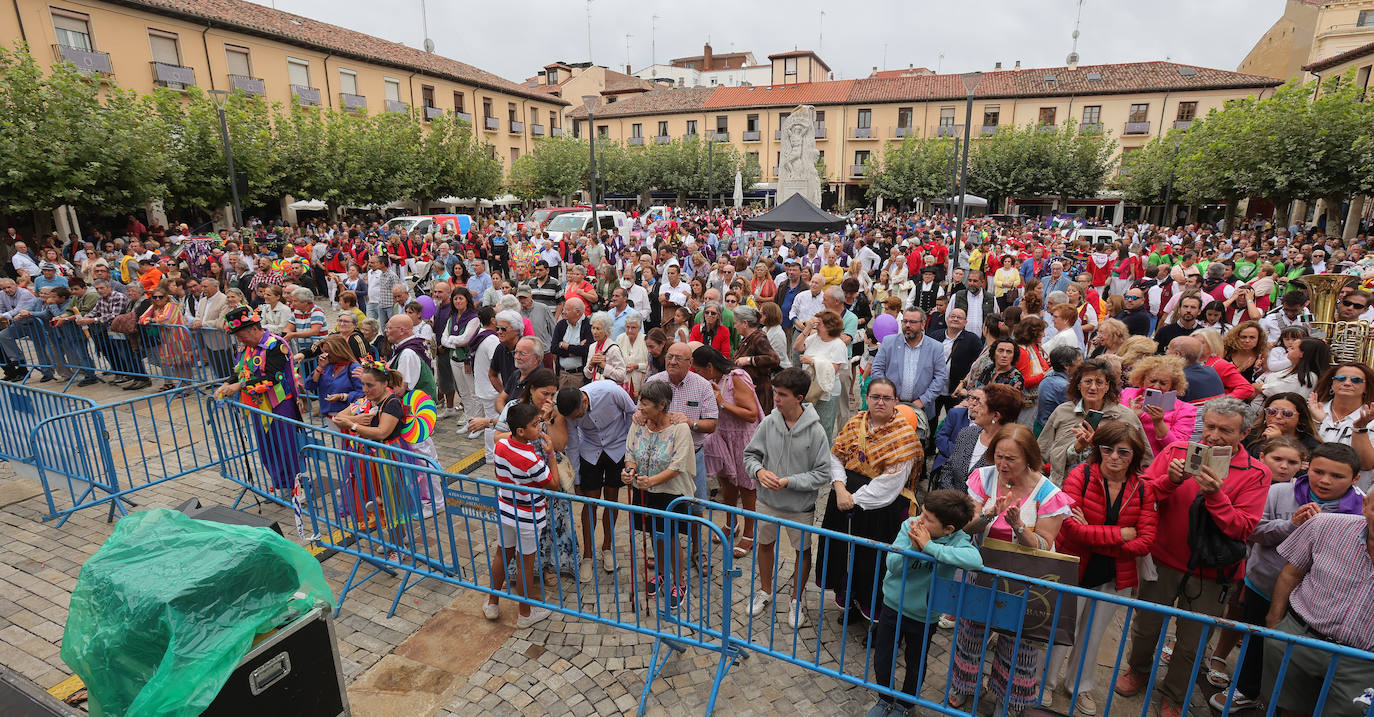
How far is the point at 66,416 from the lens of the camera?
5.13 metres

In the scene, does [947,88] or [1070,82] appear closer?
[1070,82]

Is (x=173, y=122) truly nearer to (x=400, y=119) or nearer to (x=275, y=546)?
(x=400, y=119)

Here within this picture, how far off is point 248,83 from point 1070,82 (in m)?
47.5

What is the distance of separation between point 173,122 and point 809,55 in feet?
160

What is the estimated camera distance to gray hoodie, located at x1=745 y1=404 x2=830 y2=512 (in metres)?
4.06

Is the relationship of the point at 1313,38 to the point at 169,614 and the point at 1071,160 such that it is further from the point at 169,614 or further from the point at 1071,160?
the point at 169,614

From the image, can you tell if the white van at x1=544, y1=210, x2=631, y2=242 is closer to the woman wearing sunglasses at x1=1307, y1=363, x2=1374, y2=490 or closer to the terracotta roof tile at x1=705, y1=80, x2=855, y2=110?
the woman wearing sunglasses at x1=1307, y1=363, x2=1374, y2=490

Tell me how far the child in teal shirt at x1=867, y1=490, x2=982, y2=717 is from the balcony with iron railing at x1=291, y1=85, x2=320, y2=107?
113 ft

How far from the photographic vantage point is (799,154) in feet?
67.9

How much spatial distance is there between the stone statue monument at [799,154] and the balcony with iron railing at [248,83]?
885 inches

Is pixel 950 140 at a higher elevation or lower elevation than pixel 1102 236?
higher

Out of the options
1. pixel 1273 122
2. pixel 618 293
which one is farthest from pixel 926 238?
pixel 618 293

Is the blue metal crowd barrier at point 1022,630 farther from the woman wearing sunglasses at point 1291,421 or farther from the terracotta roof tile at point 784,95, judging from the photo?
the terracotta roof tile at point 784,95

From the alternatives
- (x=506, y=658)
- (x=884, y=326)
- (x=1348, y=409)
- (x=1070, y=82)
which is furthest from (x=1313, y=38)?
(x=506, y=658)
